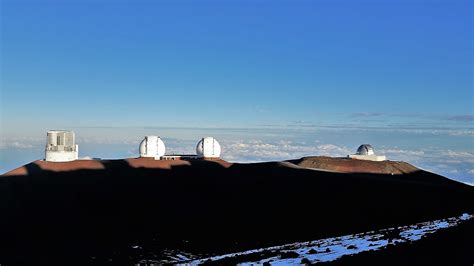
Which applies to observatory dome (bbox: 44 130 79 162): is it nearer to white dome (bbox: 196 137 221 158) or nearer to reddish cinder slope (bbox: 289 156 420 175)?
white dome (bbox: 196 137 221 158)

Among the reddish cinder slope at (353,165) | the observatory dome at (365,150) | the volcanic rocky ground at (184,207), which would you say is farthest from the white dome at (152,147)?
the observatory dome at (365,150)

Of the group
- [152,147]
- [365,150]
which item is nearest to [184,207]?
[152,147]

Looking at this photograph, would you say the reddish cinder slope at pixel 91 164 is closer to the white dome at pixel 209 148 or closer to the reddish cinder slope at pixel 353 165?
the white dome at pixel 209 148

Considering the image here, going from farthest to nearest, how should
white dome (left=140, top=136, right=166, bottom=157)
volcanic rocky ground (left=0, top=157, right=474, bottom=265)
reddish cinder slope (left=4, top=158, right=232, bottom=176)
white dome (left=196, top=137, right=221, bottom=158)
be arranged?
white dome (left=196, top=137, right=221, bottom=158), white dome (left=140, top=136, right=166, bottom=157), reddish cinder slope (left=4, top=158, right=232, bottom=176), volcanic rocky ground (left=0, top=157, right=474, bottom=265)

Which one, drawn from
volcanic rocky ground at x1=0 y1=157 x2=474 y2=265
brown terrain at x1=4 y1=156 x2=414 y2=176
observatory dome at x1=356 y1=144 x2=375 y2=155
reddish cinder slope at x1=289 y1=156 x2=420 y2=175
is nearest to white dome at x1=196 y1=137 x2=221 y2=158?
brown terrain at x1=4 y1=156 x2=414 y2=176

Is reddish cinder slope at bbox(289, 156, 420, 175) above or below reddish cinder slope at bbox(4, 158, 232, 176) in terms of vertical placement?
below
